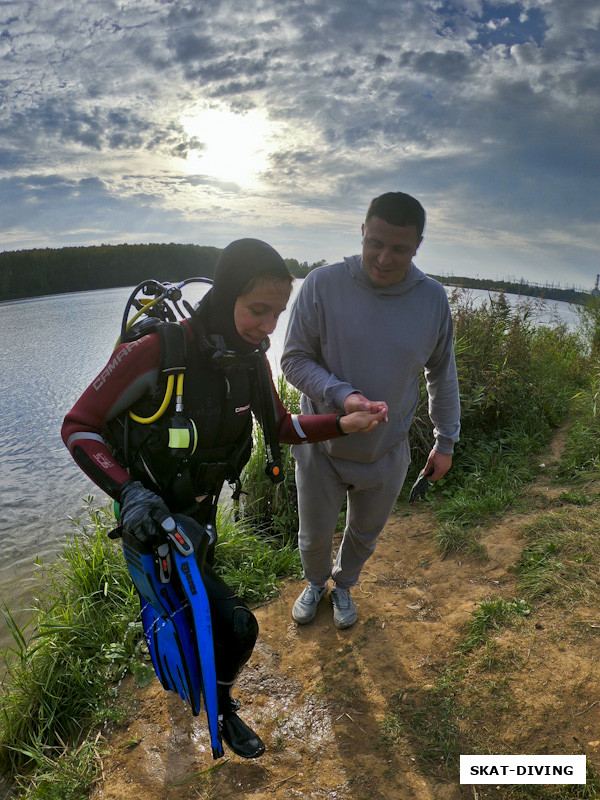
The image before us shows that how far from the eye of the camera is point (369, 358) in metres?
2.56

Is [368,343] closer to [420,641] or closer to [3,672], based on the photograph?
[420,641]

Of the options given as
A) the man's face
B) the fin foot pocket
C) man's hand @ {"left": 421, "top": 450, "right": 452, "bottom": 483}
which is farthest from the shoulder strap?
man's hand @ {"left": 421, "top": 450, "right": 452, "bottom": 483}

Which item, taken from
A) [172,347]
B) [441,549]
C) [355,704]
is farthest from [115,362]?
[441,549]

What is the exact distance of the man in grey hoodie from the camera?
7.97ft

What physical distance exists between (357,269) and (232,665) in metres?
1.93

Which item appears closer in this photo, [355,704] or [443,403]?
[355,704]

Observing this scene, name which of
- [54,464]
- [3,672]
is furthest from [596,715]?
[54,464]

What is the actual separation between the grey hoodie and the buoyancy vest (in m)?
0.58

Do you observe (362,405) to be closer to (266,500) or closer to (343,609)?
(343,609)

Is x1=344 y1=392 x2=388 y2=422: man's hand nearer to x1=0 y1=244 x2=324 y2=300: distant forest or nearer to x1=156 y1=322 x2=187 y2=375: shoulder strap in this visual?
x1=156 y1=322 x2=187 y2=375: shoulder strap

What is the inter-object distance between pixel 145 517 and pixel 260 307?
871 mm

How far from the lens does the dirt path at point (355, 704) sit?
211 cm

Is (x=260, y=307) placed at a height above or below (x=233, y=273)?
below

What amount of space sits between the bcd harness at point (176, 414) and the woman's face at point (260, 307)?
0.11 meters
